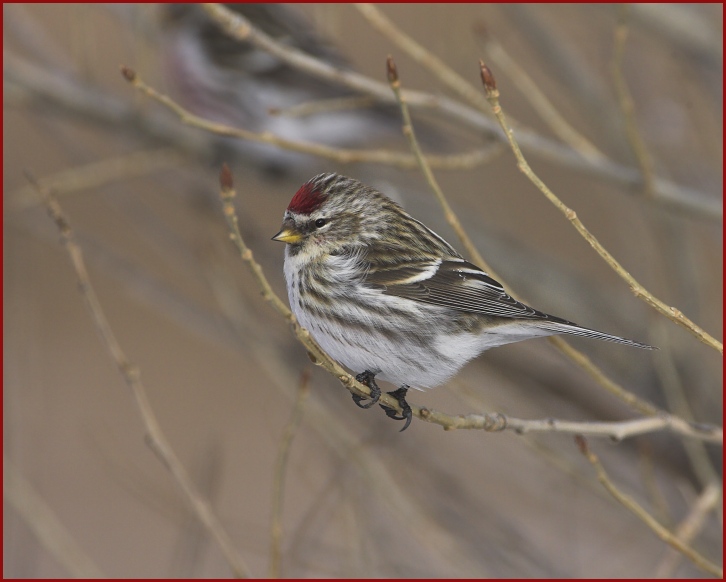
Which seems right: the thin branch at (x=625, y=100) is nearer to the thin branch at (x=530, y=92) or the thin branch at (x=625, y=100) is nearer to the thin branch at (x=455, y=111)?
the thin branch at (x=455, y=111)

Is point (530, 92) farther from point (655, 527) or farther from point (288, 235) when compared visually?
point (655, 527)

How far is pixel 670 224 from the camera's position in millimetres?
4473

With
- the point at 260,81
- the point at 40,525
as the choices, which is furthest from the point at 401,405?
the point at 260,81

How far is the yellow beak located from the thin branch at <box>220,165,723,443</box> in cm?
11

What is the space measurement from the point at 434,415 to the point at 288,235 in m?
0.67

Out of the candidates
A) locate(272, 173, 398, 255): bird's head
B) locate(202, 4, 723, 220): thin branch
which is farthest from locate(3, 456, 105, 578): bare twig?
locate(202, 4, 723, 220): thin branch

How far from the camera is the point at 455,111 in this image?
330cm

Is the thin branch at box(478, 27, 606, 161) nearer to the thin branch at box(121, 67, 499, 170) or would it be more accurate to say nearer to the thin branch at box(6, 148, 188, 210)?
the thin branch at box(121, 67, 499, 170)

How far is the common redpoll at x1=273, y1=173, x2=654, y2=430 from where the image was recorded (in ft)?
9.39

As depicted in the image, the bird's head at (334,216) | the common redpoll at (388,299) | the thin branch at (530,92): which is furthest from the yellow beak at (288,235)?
the thin branch at (530,92)

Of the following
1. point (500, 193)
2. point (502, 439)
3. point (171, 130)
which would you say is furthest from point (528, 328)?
point (500, 193)

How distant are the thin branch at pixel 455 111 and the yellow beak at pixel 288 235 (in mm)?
710

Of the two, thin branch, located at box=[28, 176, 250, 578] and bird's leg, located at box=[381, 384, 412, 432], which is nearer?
thin branch, located at box=[28, 176, 250, 578]

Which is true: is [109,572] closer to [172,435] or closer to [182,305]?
[172,435]
